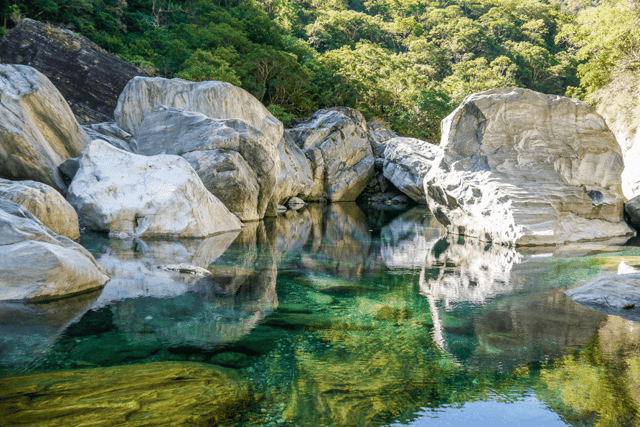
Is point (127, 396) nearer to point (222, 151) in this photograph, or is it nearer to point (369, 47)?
point (222, 151)

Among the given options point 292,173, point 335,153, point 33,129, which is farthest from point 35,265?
point 335,153

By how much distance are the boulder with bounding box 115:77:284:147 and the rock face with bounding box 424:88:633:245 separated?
650 centimetres

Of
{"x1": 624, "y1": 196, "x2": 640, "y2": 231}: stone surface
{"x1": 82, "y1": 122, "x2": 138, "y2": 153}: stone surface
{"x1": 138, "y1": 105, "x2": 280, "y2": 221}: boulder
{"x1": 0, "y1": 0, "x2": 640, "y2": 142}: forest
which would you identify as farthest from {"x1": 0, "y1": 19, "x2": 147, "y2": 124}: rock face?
{"x1": 624, "y1": 196, "x2": 640, "y2": 231}: stone surface

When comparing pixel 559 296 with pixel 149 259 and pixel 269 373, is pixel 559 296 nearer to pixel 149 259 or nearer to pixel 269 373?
pixel 269 373

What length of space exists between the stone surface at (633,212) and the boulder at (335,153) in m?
13.5

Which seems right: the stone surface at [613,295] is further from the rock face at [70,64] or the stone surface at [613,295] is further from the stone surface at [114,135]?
the rock face at [70,64]

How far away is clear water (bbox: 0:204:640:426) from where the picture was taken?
8.12 ft

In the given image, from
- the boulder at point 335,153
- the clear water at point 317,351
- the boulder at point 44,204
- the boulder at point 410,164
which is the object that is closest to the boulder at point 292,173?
the boulder at point 335,153

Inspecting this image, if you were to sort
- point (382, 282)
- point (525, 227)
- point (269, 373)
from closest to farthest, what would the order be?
1. point (269, 373)
2. point (382, 282)
3. point (525, 227)

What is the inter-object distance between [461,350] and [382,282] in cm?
246

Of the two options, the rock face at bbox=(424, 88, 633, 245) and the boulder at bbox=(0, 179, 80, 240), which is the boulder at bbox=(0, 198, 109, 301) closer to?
the boulder at bbox=(0, 179, 80, 240)

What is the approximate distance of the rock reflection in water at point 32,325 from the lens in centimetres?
310

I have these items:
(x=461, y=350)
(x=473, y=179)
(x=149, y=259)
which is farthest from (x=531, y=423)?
(x=473, y=179)

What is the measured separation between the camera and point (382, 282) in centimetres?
589
